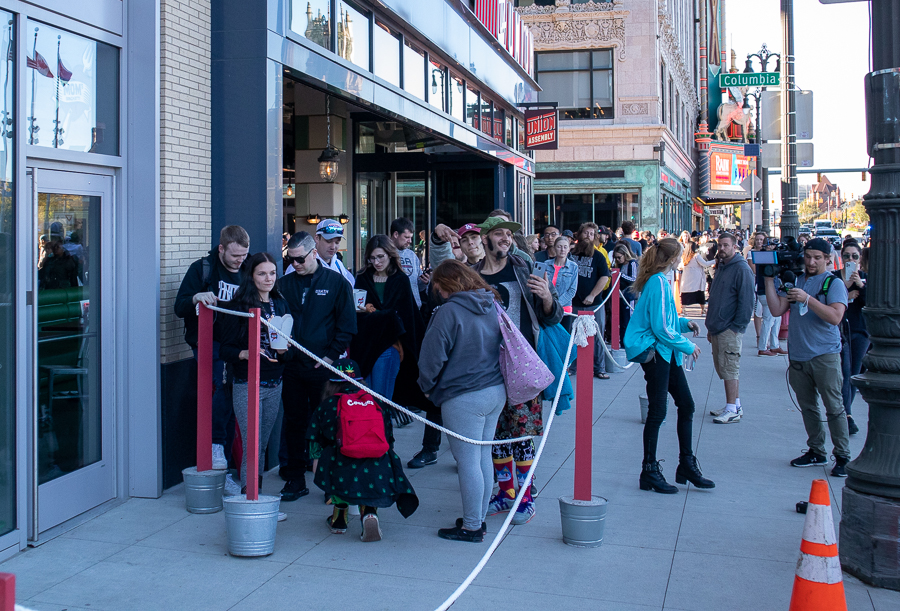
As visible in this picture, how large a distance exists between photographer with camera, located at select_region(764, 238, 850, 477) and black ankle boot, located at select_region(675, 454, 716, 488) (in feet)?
4.06

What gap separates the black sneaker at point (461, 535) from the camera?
5289 mm

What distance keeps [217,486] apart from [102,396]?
3.57ft

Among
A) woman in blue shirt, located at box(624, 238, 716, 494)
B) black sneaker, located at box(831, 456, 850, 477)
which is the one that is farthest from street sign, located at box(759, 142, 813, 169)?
woman in blue shirt, located at box(624, 238, 716, 494)

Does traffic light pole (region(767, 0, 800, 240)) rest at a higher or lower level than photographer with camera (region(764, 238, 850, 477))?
higher

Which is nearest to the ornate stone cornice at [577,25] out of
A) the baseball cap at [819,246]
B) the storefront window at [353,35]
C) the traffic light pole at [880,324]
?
the storefront window at [353,35]

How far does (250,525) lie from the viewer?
4945 mm

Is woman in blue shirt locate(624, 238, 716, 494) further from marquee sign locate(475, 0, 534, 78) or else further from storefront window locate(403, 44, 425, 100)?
marquee sign locate(475, 0, 534, 78)

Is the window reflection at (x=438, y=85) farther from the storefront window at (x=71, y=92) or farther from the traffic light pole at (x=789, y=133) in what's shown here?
the storefront window at (x=71, y=92)

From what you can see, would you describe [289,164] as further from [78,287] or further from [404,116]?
[78,287]

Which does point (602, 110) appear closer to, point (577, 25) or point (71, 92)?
point (577, 25)

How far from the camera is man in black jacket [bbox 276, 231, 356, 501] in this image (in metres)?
6.09

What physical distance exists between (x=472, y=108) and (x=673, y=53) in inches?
1005

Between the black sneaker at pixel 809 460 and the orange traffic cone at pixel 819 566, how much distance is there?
338 centimetres

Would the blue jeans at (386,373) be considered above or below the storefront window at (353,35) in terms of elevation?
below
